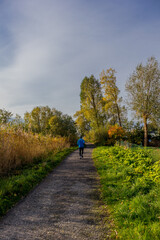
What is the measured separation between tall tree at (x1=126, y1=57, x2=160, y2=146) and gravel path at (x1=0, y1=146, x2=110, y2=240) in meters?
19.5

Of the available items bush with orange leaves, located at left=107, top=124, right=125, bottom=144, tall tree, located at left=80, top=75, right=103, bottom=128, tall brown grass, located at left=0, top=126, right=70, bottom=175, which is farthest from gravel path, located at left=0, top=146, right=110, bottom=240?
tall tree, located at left=80, top=75, right=103, bottom=128

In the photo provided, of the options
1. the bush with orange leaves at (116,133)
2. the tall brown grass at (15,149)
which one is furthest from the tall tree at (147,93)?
the tall brown grass at (15,149)

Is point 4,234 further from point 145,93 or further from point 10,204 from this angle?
point 145,93

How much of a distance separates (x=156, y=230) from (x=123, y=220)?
0.74 meters

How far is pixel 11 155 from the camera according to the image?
25.1 feet

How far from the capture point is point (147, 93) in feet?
75.1

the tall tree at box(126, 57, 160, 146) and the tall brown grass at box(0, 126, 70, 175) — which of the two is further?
the tall tree at box(126, 57, 160, 146)

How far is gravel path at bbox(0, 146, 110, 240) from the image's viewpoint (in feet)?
10.2

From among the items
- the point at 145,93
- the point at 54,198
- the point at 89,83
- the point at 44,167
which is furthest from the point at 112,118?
the point at 54,198

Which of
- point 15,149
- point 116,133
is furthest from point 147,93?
point 15,149

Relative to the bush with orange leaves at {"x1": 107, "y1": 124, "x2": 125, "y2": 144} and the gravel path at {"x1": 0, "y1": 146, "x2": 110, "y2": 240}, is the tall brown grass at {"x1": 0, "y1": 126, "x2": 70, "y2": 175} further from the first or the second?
the bush with orange leaves at {"x1": 107, "y1": 124, "x2": 125, "y2": 144}

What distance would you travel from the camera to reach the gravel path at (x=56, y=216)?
3.11 m

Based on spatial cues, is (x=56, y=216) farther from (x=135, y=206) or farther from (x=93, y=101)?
(x=93, y=101)

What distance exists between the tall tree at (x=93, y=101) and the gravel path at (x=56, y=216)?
24.9m
